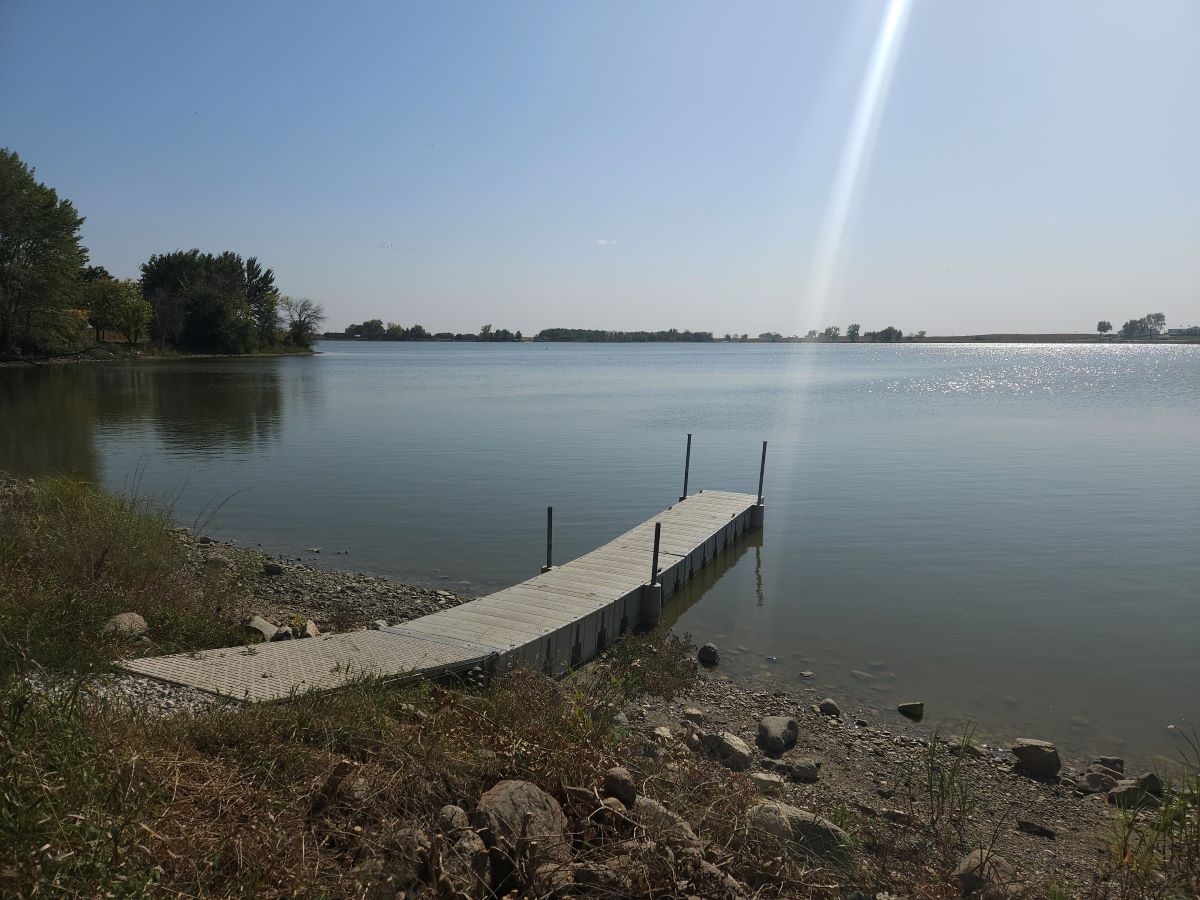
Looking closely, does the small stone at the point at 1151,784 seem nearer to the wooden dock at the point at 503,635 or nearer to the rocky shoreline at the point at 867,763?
the rocky shoreline at the point at 867,763

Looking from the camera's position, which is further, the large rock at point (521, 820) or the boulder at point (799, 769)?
the boulder at point (799, 769)

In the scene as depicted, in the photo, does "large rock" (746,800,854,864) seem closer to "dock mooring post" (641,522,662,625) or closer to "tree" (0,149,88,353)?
"dock mooring post" (641,522,662,625)

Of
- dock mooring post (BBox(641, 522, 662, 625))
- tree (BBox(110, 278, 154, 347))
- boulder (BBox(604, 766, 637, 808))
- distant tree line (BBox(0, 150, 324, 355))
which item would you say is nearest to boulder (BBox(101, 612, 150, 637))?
boulder (BBox(604, 766, 637, 808))

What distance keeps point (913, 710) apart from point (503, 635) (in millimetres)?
5473

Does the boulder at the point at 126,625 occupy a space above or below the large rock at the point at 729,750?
above

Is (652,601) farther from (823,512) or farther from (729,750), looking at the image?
(823,512)

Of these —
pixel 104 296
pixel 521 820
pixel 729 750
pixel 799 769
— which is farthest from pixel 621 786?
pixel 104 296

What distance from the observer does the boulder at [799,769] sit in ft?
26.6

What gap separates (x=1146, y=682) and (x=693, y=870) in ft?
33.2

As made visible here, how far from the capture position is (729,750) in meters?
8.20

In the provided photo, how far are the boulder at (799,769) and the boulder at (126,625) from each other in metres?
6.59

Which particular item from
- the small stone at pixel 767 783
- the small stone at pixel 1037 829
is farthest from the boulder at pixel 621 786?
the small stone at pixel 1037 829

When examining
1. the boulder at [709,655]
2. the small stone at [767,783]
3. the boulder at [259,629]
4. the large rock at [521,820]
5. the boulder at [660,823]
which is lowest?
the boulder at [709,655]

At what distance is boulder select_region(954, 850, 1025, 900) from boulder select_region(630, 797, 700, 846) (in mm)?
2268
